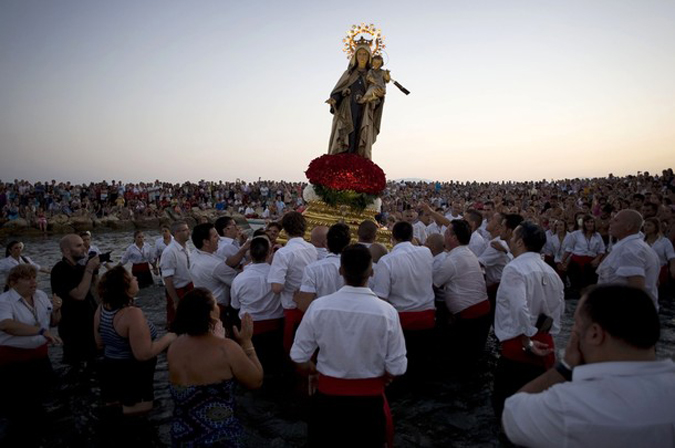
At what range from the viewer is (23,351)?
481cm

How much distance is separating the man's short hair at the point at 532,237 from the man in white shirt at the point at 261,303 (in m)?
3.07

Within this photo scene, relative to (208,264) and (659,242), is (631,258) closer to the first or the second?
(659,242)

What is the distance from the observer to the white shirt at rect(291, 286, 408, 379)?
3.05 metres

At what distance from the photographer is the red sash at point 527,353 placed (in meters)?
4.02

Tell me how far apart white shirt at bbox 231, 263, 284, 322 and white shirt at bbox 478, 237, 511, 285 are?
3.44m

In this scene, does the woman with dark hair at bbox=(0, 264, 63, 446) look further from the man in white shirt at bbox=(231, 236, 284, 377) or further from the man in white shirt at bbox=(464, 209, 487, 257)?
the man in white shirt at bbox=(464, 209, 487, 257)

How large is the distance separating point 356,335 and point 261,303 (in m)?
2.64

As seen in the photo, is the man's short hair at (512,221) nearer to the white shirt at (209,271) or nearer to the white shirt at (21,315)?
the white shirt at (209,271)

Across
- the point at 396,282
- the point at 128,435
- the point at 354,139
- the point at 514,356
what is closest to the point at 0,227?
the point at 354,139

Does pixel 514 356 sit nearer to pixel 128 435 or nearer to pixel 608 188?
pixel 128 435

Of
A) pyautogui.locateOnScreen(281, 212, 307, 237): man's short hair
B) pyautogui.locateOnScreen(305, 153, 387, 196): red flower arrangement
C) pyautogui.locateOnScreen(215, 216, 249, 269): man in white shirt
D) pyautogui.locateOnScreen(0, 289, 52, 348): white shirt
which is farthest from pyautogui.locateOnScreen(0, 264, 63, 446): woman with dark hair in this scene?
pyautogui.locateOnScreen(305, 153, 387, 196): red flower arrangement

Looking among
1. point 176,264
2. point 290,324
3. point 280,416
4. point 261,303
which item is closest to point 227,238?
point 176,264

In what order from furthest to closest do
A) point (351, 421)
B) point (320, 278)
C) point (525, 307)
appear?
point (320, 278), point (525, 307), point (351, 421)

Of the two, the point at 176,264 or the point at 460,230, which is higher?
the point at 460,230
